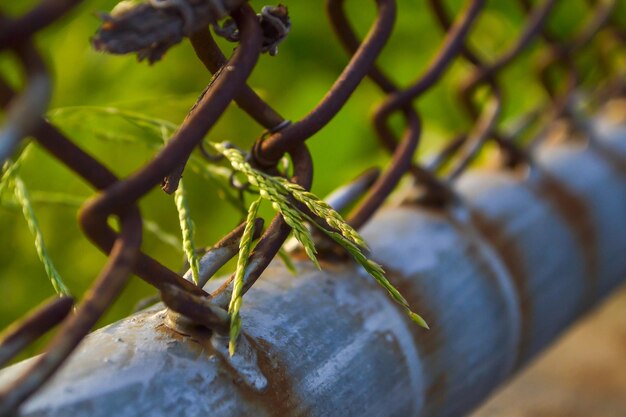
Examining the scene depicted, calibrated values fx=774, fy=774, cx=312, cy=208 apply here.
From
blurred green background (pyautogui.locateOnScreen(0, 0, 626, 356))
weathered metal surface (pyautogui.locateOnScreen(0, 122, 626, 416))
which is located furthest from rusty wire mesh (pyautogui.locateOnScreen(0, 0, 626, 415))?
blurred green background (pyautogui.locateOnScreen(0, 0, 626, 356))

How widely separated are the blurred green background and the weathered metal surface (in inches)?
10.3

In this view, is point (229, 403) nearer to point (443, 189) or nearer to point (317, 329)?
point (317, 329)

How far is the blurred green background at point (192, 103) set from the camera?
38.7 inches

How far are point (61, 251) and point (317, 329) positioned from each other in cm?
67

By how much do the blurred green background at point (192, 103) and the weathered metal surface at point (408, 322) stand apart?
261 millimetres

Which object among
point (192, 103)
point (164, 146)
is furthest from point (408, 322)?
point (192, 103)

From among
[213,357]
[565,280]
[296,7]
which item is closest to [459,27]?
[565,280]

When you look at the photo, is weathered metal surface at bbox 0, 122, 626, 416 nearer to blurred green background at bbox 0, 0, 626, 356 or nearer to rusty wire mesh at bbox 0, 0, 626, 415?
rusty wire mesh at bbox 0, 0, 626, 415

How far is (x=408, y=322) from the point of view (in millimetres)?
493

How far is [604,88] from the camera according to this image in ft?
3.21

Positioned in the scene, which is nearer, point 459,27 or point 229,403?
point 229,403

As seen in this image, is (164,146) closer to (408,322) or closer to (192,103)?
(408,322)

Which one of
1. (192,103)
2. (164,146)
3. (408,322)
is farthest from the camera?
(192,103)

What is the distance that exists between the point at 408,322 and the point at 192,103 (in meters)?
0.45
